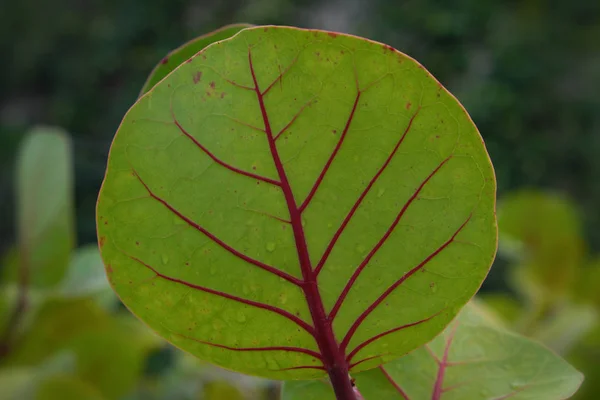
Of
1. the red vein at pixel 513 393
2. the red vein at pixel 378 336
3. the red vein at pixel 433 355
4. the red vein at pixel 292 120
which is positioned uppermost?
the red vein at pixel 292 120

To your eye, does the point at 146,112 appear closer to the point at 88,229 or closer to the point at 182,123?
the point at 182,123

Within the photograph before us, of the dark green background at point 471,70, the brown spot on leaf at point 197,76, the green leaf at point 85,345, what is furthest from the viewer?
the dark green background at point 471,70

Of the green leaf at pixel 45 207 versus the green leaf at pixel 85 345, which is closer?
the green leaf at pixel 45 207

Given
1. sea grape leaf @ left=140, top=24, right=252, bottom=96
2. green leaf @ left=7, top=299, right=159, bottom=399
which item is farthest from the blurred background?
sea grape leaf @ left=140, top=24, right=252, bottom=96

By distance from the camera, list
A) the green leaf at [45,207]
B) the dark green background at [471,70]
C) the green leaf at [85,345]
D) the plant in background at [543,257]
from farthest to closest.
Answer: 1. the dark green background at [471,70]
2. the plant in background at [543,257]
3. the green leaf at [85,345]
4. the green leaf at [45,207]

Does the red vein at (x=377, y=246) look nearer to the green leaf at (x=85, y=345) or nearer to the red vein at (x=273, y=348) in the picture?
the red vein at (x=273, y=348)

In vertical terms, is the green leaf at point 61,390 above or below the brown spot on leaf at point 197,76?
below

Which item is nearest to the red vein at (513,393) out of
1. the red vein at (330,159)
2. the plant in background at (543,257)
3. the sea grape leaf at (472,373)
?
the sea grape leaf at (472,373)
